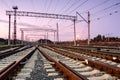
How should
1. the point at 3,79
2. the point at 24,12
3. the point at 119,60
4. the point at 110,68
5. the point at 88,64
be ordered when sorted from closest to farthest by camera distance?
the point at 3,79, the point at 110,68, the point at 88,64, the point at 119,60, the point at 24,12

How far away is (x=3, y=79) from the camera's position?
329 inches

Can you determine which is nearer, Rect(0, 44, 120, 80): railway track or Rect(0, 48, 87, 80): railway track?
Rect(0, 48, 87, 80): railway track

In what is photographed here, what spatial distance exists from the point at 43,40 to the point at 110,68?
177 meters

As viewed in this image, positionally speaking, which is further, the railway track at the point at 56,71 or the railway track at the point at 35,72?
the railway track at the point at 56,71

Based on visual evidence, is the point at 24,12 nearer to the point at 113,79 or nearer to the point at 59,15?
the point at 59,15

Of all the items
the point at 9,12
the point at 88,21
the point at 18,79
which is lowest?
the point at 18,79

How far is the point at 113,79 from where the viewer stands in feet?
28.7

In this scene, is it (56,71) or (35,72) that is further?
(56,71)

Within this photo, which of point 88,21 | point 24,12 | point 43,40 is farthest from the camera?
point 43,40

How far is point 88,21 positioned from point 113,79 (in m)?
45.8

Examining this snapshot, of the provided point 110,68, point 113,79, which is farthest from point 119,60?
point 113,79

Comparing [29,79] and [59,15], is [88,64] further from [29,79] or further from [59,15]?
[59,15]

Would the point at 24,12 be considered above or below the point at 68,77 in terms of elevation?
above

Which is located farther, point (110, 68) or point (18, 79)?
point (110, 68)
